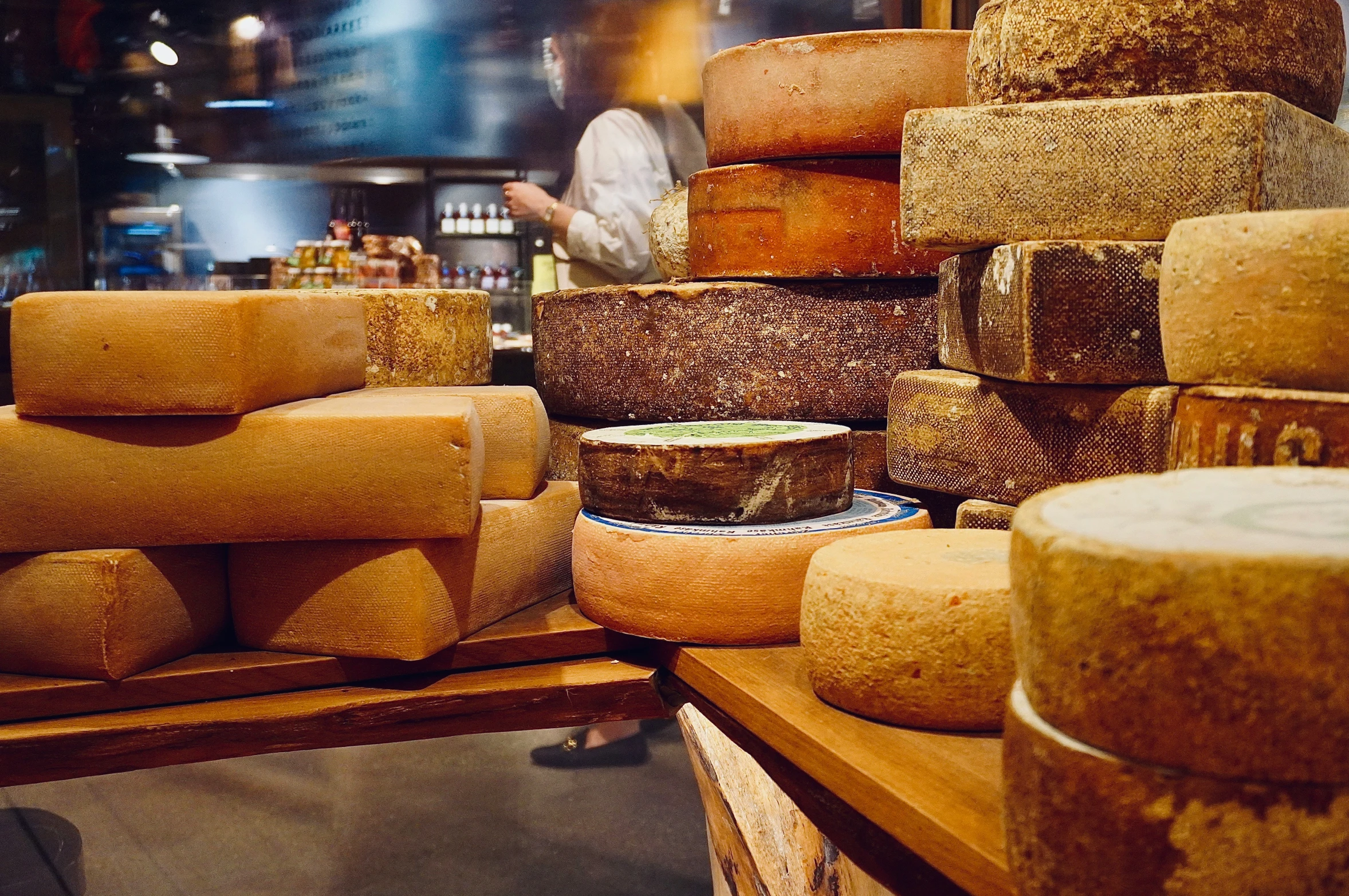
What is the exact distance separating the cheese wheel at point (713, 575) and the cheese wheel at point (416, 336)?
681 mm

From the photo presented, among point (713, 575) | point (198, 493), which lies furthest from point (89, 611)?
point (713, 575)

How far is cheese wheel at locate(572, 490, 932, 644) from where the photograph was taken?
4.54ft

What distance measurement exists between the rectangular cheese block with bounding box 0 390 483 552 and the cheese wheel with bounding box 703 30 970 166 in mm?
826

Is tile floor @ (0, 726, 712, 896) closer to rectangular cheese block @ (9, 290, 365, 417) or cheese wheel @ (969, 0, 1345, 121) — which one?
rectangular cheese block @ (9, 290, 365, 417)

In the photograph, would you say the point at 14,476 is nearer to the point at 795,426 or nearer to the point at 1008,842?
the point at 795,426

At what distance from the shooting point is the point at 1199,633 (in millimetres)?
599

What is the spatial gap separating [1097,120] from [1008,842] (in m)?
0.89

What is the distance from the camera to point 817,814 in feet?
3.59

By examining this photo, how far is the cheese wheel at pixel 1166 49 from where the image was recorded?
1288 mm

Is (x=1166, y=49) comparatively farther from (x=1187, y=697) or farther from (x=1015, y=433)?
(x=1187, y=697)

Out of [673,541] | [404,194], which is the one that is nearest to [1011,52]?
[673,541]

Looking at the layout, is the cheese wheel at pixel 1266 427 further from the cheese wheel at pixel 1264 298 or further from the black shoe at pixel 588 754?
the black shoe at pixel 588 754

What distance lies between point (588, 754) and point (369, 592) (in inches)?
70.3

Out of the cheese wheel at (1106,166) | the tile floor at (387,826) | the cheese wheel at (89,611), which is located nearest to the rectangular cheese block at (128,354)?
the cheese wheel at (89,611)
